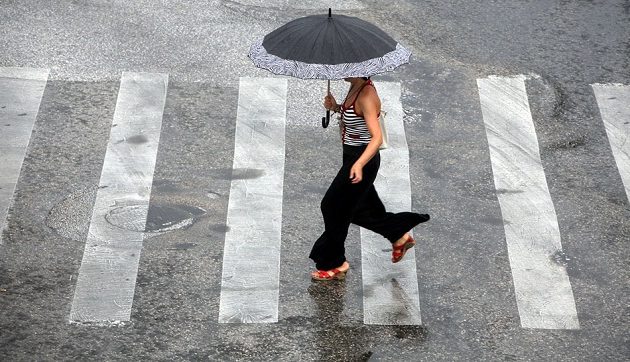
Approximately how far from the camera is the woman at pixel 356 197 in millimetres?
8664

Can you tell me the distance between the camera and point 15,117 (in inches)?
440

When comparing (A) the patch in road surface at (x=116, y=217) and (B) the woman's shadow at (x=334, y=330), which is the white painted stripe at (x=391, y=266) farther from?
(A) the patch in road surface at (x=116, y=217)

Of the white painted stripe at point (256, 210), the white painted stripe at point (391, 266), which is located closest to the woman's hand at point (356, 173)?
the white painted stripe at point (391, 266)

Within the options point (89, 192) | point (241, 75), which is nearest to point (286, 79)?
point (241, 75)

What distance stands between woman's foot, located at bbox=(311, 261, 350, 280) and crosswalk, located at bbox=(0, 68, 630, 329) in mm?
173

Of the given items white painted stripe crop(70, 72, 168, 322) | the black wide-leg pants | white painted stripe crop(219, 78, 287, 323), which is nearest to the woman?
the black wide-leg pants

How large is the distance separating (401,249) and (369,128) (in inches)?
44.6

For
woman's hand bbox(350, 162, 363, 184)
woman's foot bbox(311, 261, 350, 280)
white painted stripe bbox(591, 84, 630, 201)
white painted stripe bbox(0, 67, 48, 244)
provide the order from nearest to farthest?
1. woman's hand bbox(350, 162, 363, 184)
2. woman's foot bbox(311, 261, 350, 280)
3. white painted stripe bbox(0, 67, 48, 244)
4. white painted stripe bbox(591, 84, 630, 201)

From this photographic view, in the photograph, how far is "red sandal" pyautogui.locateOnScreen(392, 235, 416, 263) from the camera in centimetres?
Result: 929

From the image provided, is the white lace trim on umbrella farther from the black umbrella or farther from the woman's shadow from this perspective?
the woman's shadow

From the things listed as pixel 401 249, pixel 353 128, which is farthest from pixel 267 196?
pixel 353 128

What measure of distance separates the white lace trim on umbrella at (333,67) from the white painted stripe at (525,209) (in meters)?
1.99

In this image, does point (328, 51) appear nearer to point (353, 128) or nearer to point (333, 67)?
point (333, 67)

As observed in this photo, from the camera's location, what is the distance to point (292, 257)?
956cm
